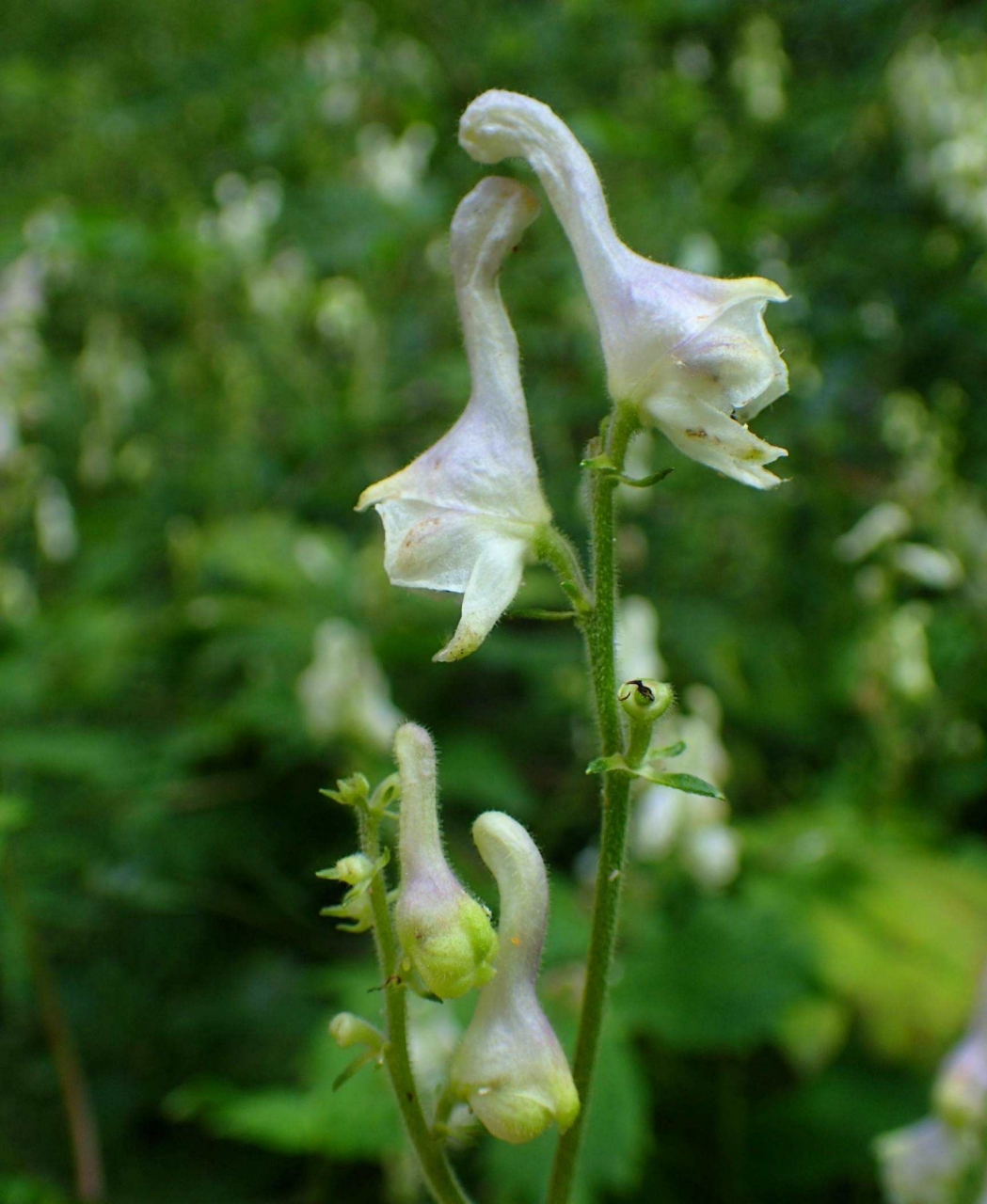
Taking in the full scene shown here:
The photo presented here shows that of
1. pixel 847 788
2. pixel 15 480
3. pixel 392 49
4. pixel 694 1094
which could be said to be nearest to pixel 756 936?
pixel 694 1094

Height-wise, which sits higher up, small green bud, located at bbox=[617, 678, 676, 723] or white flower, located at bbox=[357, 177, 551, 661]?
white flower, located at bbox=[357, 177, 551, 661]

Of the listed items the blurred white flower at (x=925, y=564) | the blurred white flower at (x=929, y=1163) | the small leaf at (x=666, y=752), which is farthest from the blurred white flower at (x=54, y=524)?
the small leaf at (x=666, y=752)

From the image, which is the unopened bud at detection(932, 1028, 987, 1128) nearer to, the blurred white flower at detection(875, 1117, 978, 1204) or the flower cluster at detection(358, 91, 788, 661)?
the blurred white flower at detection(875, 1117, 978, 1204)

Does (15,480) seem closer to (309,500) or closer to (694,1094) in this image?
(309,500)

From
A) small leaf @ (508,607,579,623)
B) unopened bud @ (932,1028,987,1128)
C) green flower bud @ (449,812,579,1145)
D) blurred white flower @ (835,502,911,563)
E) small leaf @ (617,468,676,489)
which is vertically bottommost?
unopened bud @ (932,1028,987,1128)

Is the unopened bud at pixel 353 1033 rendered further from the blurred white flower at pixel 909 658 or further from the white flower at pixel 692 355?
the blurred white flower at pixel 909 658

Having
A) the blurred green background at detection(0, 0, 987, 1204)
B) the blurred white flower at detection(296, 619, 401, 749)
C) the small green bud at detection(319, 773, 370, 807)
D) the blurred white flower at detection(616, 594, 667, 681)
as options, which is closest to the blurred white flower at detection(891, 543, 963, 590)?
the blurred green background at detection(0, 0, 987, 1204)

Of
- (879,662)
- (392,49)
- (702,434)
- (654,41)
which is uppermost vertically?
(392,49)

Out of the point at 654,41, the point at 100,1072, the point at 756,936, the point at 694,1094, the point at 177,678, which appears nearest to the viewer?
the point at 756,936
